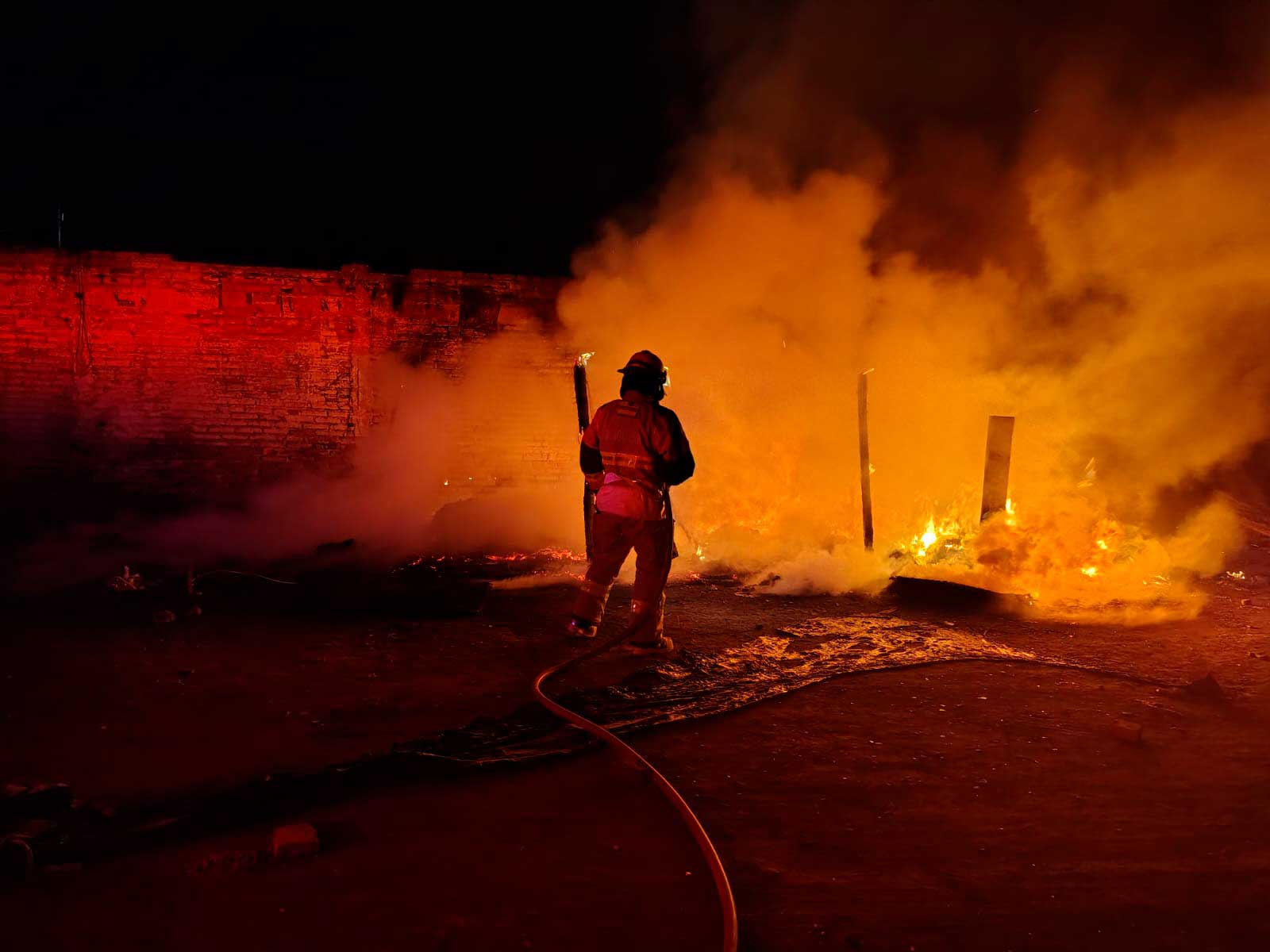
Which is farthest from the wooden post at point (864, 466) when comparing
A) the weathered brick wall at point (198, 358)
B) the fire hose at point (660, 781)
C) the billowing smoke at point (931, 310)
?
the fire hose at point (660, 781)

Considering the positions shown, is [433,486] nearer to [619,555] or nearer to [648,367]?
[619,555]

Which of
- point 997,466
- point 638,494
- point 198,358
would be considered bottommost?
point 638,494

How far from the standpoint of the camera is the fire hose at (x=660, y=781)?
2459 millimetres

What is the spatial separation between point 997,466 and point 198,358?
28.2 ft

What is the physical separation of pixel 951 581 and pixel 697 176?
5.49 m

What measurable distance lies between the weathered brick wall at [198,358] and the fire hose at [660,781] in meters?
5.42

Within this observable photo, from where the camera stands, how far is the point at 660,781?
3.31 metres

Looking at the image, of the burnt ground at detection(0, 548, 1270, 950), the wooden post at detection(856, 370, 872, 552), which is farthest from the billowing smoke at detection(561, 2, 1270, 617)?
the burnt ground at detection(0, 548, 1270, 950)

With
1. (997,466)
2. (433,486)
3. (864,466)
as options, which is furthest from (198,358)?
(997,466)

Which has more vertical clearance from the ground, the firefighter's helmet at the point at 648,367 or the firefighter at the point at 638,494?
the firefighter's helmet at the point at 648,367

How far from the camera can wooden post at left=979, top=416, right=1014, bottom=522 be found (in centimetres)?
768

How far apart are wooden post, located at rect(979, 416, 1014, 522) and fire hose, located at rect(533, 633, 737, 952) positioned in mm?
4536

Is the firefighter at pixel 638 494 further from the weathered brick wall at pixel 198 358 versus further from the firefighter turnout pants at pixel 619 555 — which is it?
the weathered brick wall at pixel 198 358

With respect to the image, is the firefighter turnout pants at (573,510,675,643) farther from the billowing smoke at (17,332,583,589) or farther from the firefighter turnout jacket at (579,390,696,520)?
the billowing smoke at (17,332,583,589)
